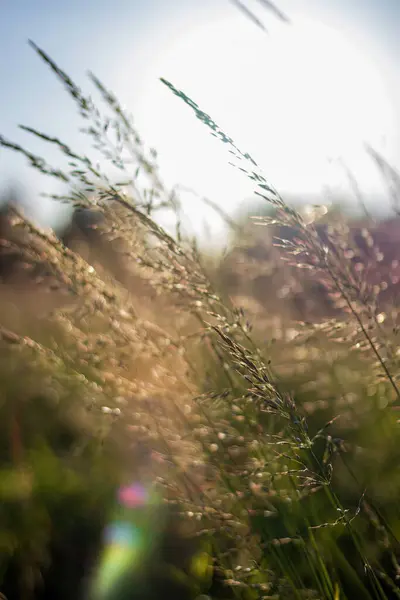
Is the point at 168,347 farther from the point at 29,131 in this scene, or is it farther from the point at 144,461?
the point at 144,461

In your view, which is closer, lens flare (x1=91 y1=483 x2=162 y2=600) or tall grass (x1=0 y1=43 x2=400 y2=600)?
tall grass (x1=0 y1=43 x2=400 y2=600)

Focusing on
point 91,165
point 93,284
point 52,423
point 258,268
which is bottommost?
point 52,423

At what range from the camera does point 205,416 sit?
1635mm

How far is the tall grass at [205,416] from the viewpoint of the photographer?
1.30 m

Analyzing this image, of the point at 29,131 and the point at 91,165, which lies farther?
the point at 91,165

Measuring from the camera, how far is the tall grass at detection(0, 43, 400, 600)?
1304 mm

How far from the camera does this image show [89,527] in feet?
7.35

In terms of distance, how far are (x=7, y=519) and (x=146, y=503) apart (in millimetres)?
572

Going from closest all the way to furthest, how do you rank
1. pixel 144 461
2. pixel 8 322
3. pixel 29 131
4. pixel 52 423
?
pixel 29 131 → pixel 144 461 → pixel 52 423 → pixel 8 322

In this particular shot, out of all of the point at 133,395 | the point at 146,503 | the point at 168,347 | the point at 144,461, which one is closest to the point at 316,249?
the point at 168,347

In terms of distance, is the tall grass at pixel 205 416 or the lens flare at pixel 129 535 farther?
the lens flare at pixel 129 535

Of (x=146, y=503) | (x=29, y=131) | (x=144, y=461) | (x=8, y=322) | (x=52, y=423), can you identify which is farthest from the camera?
(x=8, y=322)

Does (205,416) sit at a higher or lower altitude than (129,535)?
higher

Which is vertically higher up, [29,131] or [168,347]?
[29,131]
